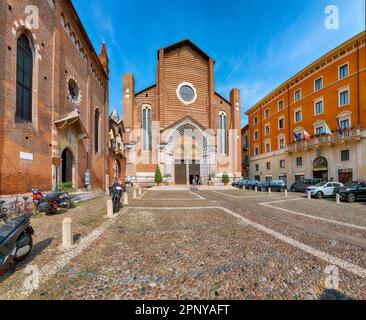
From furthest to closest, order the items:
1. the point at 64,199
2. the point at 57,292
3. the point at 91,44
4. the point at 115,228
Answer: the point at 91,44 → the point at 64,199 → the point at 115,228 → the point at 57,292

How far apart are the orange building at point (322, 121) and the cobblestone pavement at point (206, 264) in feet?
63.9

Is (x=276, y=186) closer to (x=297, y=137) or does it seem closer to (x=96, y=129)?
(x=297, y=137)

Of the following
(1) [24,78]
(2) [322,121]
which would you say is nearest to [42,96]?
(1) [24,78]

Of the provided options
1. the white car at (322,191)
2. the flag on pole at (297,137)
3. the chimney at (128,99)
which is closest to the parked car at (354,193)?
the white car at (322,191)

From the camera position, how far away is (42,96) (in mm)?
9758

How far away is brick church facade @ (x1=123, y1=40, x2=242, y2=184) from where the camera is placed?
91.1ft

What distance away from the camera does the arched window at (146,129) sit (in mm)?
28250

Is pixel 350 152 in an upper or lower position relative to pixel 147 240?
upper

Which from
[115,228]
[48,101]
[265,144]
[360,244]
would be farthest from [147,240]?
Result: [265,144]

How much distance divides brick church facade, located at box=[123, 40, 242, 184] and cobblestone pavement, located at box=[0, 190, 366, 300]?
22.6 meters

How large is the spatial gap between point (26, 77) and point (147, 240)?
35.0ft

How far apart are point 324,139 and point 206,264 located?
2521cm

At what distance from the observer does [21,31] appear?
866cm
